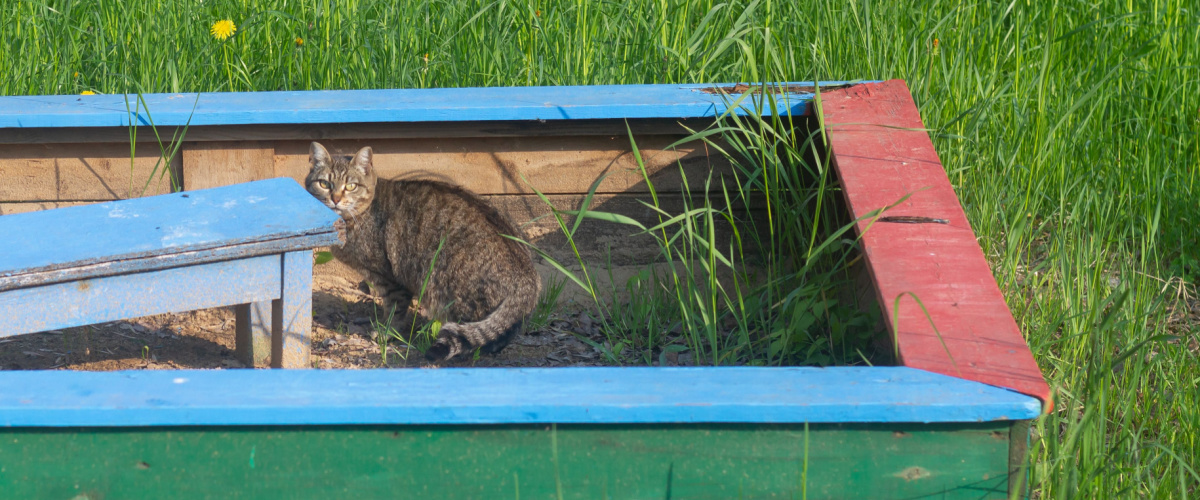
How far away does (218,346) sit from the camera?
265 cm

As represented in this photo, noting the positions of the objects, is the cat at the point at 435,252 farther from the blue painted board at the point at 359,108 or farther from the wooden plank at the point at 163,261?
the wooden plank at the point at 163,261

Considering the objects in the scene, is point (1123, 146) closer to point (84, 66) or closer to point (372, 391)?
point (372, 391)

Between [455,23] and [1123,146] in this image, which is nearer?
A: [1123,146]

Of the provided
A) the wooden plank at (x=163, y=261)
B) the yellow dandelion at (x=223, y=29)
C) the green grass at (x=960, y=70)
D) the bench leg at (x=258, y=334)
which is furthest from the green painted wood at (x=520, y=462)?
the yellow dandelion at (x=223, y=29)

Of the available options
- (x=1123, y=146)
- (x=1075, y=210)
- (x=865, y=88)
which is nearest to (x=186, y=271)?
(x=865, y=88)

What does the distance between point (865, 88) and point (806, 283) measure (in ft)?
2.42

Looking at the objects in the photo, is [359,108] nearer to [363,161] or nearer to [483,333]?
[363,161]

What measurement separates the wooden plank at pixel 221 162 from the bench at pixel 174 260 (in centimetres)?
49

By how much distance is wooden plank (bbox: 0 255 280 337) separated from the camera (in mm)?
1809

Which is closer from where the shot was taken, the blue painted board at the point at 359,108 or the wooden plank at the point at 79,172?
the blue painted board at the point at 359,108

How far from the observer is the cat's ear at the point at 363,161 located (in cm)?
277

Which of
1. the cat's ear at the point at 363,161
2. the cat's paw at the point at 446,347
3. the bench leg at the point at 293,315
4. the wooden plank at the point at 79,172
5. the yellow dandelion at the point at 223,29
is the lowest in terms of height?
the cat's paw at the point at 446,347

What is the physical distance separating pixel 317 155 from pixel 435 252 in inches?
18.8

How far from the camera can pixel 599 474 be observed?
4.22 ft
